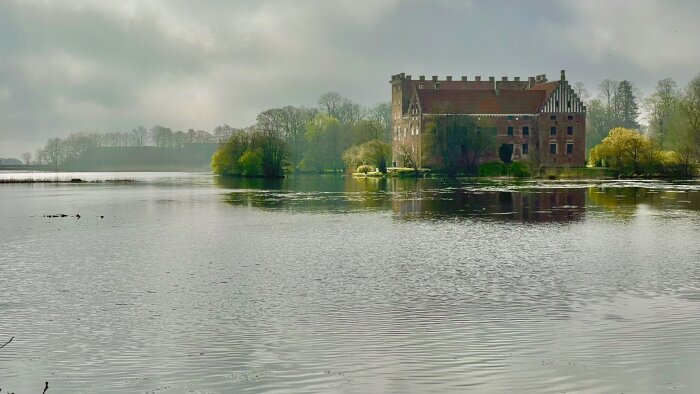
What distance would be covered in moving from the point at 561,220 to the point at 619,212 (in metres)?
5.78

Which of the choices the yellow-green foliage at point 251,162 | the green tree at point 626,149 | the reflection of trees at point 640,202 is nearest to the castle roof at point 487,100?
the green tree at point 626,149

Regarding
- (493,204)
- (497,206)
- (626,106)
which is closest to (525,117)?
(626,106)

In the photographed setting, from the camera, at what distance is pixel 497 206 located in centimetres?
4641

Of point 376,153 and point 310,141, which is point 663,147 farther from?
point 310,141

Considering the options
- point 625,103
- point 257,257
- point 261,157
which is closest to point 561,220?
point 257,257

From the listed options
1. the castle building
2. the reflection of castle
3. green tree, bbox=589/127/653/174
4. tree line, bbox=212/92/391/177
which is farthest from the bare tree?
the reflection of castle

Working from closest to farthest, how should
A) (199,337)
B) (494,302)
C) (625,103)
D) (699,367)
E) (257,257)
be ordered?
(699,367)
(199,337)
(494,302)
(257,257)
(625,103)

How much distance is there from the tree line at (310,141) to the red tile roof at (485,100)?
32.5ft

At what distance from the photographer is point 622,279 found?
19.2 metres

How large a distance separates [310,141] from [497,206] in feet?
326

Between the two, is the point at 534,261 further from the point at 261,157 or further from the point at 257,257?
the point at 261,157

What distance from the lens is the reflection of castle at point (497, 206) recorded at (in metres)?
39.6

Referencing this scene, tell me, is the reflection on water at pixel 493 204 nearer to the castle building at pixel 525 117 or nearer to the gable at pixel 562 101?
the castle building at pixel 525 117

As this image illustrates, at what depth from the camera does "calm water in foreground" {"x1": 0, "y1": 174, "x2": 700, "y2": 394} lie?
11.0 meters
